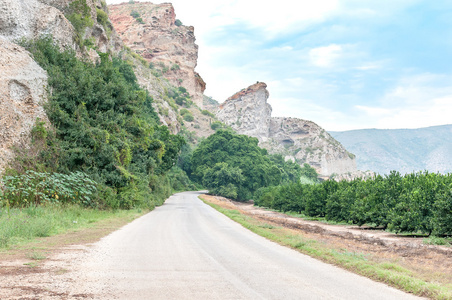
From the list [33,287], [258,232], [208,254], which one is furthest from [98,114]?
[33,287]

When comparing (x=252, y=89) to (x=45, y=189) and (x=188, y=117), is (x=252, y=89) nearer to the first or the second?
(x=188, y=117)

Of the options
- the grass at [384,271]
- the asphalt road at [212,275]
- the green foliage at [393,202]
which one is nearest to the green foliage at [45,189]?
the asphalt road at [212,275]

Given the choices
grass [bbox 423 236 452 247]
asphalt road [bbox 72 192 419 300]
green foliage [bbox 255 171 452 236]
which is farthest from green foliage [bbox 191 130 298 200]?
asphalt road [bbox 72 192 419 300]

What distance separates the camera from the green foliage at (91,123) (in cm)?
2333

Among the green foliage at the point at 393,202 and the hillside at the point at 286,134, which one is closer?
the green foliage at the point at 393,202

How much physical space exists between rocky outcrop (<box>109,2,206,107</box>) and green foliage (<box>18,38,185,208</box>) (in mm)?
101016

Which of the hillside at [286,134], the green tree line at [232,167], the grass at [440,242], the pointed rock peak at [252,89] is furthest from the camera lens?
the pointed rock peak at [252,89]

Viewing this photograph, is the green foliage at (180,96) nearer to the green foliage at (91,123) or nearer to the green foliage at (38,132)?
the green foliage at (91,123)

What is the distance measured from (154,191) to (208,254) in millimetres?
29825

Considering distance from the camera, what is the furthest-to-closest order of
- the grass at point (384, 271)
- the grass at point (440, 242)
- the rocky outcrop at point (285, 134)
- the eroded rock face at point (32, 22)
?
1. the rocky outcrop at point (285, 134)
2. the eroded rock face at point (32, 22)
3. the grass at point (440, 242)
4. the grass at point (384, 271)

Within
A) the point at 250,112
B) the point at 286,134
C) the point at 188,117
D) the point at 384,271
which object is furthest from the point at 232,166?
the point at 286,134

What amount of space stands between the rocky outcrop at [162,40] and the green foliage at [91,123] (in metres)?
101

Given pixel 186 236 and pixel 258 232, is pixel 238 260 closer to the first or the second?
pixel 186 236

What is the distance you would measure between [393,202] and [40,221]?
17.8 meters
